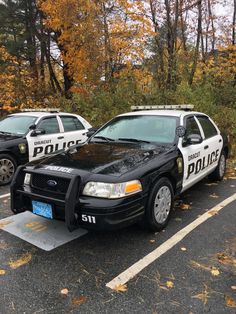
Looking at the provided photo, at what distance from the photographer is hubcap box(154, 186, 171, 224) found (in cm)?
419

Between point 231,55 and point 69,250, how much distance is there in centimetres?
1494

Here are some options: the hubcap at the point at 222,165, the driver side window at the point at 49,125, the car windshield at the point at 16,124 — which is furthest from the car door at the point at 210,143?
the car windshield at the point at 16,124

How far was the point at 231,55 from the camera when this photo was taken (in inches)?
628

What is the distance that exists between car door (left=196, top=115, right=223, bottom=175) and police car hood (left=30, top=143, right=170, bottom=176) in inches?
57.5

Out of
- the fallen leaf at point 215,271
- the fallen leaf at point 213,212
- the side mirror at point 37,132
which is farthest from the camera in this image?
the side mirror at point 37,132

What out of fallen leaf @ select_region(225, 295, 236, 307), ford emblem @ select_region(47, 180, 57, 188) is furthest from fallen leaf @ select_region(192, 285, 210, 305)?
ford emblem @ select_region(47, 180, 57, 188)

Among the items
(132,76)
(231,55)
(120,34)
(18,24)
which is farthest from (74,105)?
(18,24)

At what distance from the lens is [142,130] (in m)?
5.14

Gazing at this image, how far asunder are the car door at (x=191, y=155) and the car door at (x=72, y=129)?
3.30 metres

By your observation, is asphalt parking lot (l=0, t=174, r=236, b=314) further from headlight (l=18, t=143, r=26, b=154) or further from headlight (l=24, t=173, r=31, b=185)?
headlight (l=18, t=143, r=26, b=154)

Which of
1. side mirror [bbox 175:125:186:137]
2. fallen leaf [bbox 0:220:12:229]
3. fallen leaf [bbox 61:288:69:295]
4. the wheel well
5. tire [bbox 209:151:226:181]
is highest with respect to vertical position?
side mirror [bbox 175:125:186:137]

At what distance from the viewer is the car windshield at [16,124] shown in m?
7.09

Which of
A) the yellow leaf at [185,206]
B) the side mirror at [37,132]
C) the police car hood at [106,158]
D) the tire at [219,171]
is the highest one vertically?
the side mirror at [37,132]

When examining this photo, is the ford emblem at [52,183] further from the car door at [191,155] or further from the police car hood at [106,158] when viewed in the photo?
the car door at [191,155]
